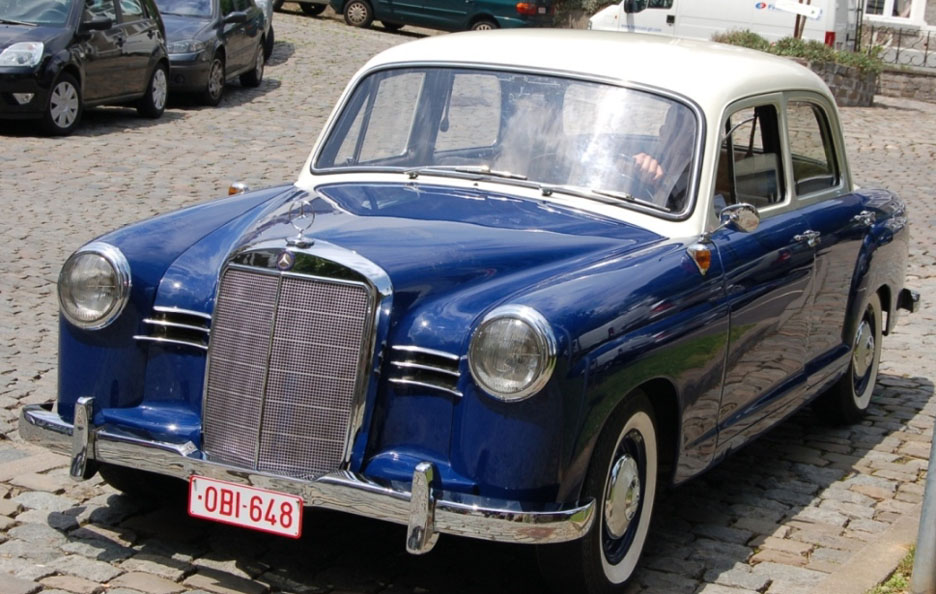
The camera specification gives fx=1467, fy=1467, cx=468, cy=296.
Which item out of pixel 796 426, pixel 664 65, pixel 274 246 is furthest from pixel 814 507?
pixel 274 246

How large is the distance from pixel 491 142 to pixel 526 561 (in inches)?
67.4

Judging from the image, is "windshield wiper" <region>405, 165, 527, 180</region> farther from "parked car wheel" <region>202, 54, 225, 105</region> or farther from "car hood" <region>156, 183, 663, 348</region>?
"parked car wheel" <region>202, 54, 225, 105</region>

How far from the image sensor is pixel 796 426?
7.48m

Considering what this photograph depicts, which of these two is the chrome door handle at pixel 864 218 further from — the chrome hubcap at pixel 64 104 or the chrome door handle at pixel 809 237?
the chrome hubcap at pixel 64 104

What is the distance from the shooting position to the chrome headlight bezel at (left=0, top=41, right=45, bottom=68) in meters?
14.1

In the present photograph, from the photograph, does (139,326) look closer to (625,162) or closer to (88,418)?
(88,418)

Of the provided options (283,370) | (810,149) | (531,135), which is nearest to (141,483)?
(283,370)

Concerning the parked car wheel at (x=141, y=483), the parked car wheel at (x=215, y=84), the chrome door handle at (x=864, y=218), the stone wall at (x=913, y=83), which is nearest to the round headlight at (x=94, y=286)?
the parked car wheel at (x=141, y=483)

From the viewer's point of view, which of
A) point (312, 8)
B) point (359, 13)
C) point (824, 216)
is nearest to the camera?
point (824, 216)

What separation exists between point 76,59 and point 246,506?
11.1 metres

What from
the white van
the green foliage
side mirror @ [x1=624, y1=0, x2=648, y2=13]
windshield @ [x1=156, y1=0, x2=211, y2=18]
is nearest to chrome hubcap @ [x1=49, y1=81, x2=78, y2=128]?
windshield @ [x1=156, y1=0, x2=211, y2=18]

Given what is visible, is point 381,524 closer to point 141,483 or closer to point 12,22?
point 141,483

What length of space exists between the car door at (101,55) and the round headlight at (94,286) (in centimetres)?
1046

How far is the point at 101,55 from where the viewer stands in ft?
50.3
